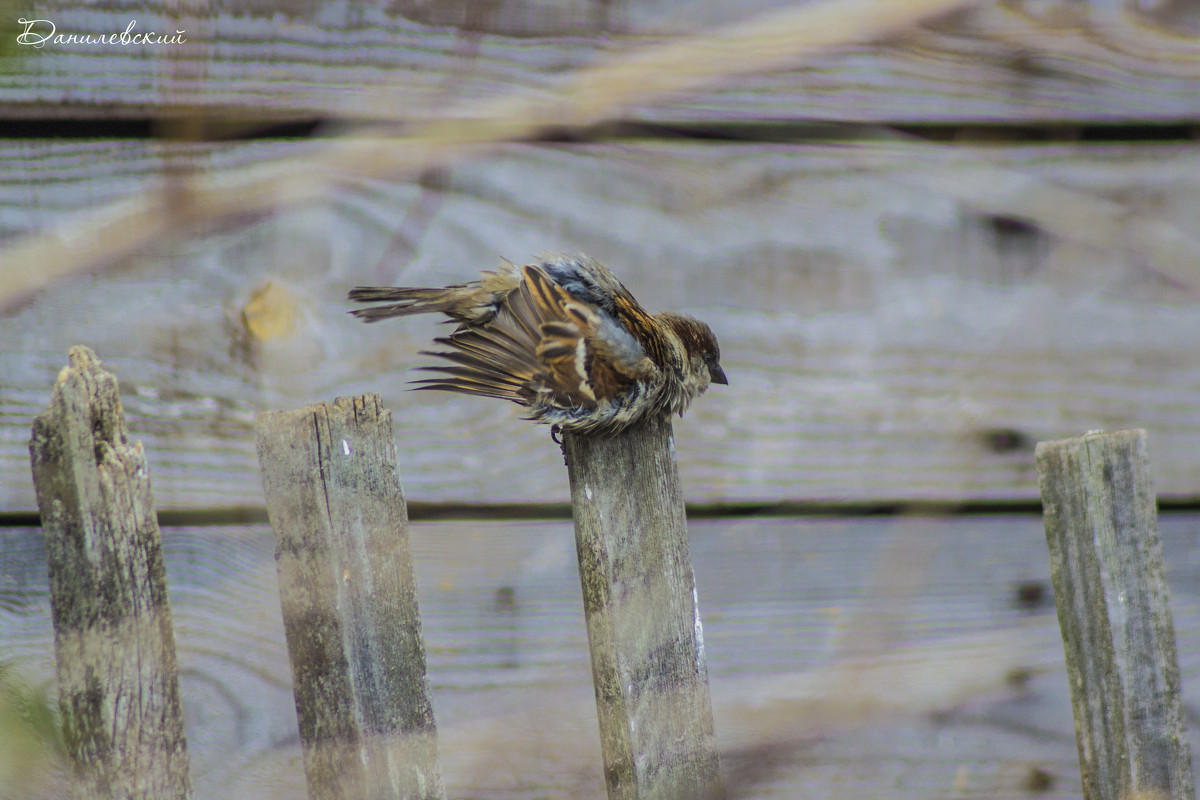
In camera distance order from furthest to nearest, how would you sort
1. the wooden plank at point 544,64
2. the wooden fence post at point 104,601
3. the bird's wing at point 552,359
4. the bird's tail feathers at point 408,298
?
1. the wooden plank at point 544,64
2. the bird's tail feathers at point 408,298
3. the bird's wing at point 552,359
4. the wooden fence post at point 104,601

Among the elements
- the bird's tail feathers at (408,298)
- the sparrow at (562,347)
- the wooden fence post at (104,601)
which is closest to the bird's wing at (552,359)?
the sparrow at (562,347)

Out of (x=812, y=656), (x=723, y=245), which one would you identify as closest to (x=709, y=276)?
(x=723, y=245)

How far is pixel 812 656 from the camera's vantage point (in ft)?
5.26

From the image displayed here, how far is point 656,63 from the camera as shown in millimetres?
1524

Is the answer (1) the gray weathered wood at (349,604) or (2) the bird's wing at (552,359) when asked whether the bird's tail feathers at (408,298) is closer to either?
(2) the bird's wing at (552,359)

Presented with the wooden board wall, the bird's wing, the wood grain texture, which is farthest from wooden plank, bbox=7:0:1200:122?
the wood grain texture

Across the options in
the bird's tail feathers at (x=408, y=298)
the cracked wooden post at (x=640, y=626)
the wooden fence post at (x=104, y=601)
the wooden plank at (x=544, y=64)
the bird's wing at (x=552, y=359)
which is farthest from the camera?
the wooden plank at (x=544, y=64)

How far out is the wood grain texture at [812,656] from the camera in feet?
5.13

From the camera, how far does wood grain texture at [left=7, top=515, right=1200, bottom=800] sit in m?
1.56

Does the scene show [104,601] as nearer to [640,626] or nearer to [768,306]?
[640,626]

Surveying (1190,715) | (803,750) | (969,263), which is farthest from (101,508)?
(1190,715)

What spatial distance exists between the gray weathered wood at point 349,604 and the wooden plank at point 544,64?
890 mm

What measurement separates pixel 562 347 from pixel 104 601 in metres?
0.59

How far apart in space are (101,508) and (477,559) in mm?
835
